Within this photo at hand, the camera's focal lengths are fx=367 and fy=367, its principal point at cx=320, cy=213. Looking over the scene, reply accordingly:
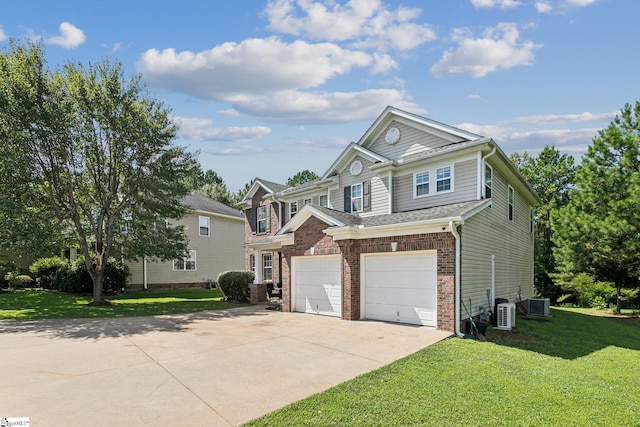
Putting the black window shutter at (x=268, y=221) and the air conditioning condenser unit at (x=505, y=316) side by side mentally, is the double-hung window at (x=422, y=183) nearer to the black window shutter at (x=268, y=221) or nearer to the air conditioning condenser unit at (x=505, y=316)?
the air conditioning condenser unit at (x=505, y=316)

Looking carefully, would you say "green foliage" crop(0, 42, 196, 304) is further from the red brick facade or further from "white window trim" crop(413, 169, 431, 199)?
→ "white window trim" crop(413, 169, 431, 199)

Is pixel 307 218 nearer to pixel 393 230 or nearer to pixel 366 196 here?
pixel 366 196

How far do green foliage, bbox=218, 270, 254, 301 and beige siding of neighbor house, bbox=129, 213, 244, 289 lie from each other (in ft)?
28.3

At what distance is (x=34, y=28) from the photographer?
15328mm

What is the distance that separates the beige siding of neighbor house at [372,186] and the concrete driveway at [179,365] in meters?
4.93

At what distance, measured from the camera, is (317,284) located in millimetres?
13484

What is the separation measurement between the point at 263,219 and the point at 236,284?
5.41 m

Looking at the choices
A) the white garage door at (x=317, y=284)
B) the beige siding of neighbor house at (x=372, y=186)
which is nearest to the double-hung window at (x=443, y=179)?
the beige siding of neighbor house at (x=372, y=186)

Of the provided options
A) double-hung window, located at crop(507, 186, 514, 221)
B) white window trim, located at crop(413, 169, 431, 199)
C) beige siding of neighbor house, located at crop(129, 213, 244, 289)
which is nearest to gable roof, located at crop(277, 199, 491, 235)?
white window trim, located at crop(413, 169, 431, 199)

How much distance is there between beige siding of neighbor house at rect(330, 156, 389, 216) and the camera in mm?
14500

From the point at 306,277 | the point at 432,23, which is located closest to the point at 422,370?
the point at 306,277

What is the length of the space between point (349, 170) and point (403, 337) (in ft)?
27.7

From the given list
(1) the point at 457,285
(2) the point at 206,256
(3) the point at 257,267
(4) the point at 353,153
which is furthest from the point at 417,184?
(2) the point at 206,256

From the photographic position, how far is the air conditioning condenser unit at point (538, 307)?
583 inches
